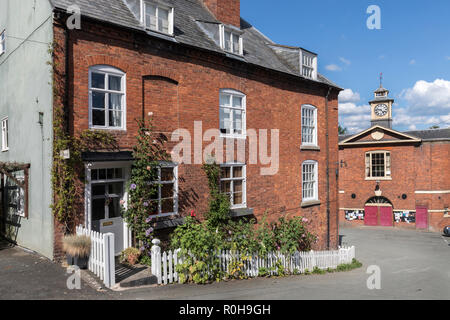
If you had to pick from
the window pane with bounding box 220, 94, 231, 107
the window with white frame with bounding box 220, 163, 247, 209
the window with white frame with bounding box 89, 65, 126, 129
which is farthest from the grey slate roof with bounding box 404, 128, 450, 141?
the window with white frame with bounding box 89, 65, 126, 129

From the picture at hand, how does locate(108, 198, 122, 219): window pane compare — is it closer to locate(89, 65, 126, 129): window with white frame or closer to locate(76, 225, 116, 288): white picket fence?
locate(76, 225, 116, 288): white picket fence

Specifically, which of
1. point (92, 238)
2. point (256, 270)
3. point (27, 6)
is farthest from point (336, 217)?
point (27, 6)

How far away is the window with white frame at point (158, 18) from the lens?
35.9 feet

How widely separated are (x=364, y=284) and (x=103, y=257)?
7873mm

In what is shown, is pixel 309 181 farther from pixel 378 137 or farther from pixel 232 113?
pixel 378 137

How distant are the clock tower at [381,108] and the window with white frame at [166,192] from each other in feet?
99.7

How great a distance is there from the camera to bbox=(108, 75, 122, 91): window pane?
10.00 meters

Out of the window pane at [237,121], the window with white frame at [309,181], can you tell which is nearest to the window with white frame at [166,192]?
the window pane at [237,121]

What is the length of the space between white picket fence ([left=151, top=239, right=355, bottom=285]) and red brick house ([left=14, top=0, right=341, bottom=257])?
2.03 metres

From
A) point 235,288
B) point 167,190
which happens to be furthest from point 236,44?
point 235,288

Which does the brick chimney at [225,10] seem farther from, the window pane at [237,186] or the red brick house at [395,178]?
the red brick house at [395,178]

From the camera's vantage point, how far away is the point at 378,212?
31.8 m
